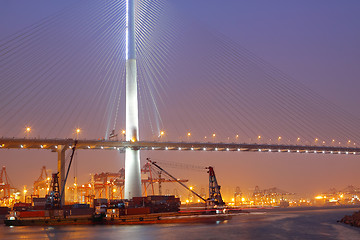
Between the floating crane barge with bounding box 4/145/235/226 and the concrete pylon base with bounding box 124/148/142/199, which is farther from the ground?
the concrete pylon base with bounding box 124/148/142/199

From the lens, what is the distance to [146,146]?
73250 mm

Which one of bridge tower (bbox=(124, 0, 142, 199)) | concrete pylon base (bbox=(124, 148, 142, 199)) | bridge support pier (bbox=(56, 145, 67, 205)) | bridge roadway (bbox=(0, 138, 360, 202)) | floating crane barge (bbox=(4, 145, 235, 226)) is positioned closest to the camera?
floating crane barge (bbox=(4, 145, 235, 226))

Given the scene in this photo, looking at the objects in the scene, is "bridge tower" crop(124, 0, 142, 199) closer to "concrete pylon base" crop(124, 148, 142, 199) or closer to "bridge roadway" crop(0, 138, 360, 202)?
"concrete pylon base" crop(124, 148, 142, 199)

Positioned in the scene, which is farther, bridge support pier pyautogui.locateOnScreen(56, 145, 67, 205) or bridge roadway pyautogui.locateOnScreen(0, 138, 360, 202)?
bridge support pier pyautogui.locateOnScreen(56, 145, 67, 205)

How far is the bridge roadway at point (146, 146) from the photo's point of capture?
2657 inches

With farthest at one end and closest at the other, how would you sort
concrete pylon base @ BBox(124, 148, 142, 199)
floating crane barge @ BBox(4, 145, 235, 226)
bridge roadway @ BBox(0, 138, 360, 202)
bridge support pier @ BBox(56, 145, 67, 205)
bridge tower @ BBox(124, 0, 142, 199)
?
bridge support pier @ BBox(56, 145, 67, 205) → concrete pylon base @ BBox(124, 148, 142, 199) → bridge tower @ BBox(124, 0, 142, 199) → bridge roadway @ BBox(0, 138, 360, 202) → floating crane barge @ BBox(4, 145, 235, 226)

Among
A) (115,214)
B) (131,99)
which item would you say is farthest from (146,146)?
(115,214)

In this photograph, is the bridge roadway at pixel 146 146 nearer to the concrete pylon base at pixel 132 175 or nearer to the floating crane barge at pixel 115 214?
the concrete pylon base at pixel 132 175

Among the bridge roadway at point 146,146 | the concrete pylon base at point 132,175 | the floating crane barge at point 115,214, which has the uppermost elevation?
the bridge roadway at point 146,146

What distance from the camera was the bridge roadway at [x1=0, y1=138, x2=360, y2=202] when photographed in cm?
6750

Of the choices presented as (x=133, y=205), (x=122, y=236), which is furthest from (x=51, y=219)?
(x=122, y=236)

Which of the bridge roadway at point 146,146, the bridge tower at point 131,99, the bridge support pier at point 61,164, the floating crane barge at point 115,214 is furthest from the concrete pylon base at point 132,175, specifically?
the bridge support pier at point 61,164

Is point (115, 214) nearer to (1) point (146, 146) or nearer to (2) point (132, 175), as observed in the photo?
(2) point (132, 175)

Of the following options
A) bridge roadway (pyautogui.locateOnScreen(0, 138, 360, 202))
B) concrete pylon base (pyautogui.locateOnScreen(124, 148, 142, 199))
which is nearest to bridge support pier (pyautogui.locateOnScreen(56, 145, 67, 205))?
bridge roadway (pyautogui.locateOnScreen(0, 138, 360, 202))
